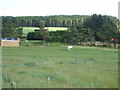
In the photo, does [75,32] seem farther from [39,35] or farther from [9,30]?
[9,30]

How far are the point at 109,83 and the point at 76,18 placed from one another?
272 feet

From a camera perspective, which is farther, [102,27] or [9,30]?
[102,27]

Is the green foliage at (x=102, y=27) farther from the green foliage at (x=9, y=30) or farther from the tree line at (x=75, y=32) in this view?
the green foliage at (x=9, y=30)

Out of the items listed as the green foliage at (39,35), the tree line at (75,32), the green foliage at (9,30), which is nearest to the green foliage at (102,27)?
the tree line at (75,32)

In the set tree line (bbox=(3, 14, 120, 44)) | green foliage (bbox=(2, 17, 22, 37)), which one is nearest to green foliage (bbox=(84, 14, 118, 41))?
tree line (bbox=(3, 14, 120, 44))

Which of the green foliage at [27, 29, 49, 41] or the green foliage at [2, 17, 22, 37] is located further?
the green foliage at [27, 29, 49, 41]

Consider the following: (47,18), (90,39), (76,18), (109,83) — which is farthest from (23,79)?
(76,18)

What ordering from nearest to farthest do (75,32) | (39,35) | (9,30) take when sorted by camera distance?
(75,32) < (9,30) < (39,35)

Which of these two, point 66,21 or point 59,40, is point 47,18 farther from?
point 59,40

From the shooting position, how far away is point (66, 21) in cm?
8456

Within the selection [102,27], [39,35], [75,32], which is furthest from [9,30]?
[102,27]

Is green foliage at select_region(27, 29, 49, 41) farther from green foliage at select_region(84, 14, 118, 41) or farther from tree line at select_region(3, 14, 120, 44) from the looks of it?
green foliage at select_region(84, 14, 118, 41)

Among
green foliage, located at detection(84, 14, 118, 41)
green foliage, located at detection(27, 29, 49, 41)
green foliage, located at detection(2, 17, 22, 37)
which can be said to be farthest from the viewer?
green foliage, located at detection(84, 14, 118, 41)

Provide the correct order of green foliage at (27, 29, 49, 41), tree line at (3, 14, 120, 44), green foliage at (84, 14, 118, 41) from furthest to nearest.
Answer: green foliage at (84, 14, 118, 41), green foliage at (27, 29, 49, 41), tree line at (3, 14, 120, 44)
